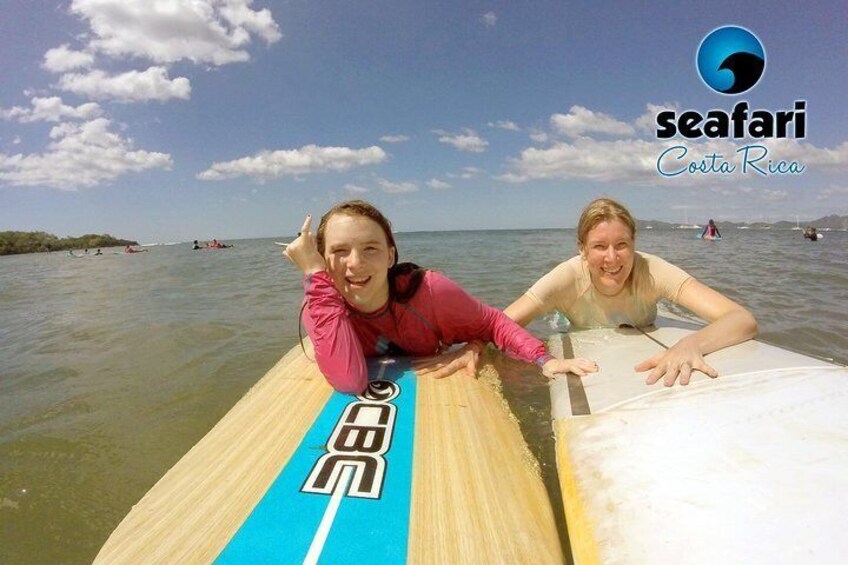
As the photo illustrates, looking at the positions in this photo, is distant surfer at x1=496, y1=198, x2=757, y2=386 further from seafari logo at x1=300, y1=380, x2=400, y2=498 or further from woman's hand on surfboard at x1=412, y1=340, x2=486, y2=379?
seafari logo at x1=300, y1=380, x2=400, y2=498

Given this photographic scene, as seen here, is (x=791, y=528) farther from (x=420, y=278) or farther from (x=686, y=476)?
(x=420, y=278)

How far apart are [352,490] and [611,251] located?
2103 millimetres

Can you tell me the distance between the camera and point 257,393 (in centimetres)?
240

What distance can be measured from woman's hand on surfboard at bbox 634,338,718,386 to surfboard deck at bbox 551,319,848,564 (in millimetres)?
45

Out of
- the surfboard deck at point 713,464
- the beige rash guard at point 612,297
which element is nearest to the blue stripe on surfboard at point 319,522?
the surfboard deck at point 713,464

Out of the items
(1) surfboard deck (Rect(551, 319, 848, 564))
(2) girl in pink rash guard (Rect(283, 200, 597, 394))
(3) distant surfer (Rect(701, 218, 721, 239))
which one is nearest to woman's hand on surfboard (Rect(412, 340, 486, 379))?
(2) girl in pink rash guard (Rect(283, 200, 597, 394))

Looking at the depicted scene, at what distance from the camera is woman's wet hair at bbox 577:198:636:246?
9.06 ft

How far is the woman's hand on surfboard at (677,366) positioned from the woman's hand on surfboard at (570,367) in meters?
0.25

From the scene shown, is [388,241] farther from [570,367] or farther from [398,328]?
[570,367]

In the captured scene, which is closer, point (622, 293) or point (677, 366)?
point (677, 366)

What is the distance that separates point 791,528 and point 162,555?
1.64m

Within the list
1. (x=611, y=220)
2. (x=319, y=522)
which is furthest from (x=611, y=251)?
(x=319, y=522)

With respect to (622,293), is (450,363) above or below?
below

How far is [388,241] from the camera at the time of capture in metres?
2.41
